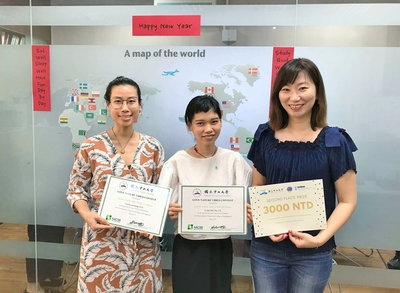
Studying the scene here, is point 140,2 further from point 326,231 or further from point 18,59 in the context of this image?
point 326,231

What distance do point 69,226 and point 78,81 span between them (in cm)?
99

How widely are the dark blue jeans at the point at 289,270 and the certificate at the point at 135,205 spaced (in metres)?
0.46

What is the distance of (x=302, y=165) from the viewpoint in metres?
1.25

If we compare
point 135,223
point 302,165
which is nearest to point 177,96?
point 135,223

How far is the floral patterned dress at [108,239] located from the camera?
1574mm

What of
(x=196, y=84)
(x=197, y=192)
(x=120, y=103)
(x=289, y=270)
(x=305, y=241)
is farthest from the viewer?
(x=196, y=84)

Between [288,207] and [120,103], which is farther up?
[120,103]

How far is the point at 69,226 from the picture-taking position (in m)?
2.17

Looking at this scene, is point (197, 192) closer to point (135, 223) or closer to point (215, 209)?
point (215, 209)

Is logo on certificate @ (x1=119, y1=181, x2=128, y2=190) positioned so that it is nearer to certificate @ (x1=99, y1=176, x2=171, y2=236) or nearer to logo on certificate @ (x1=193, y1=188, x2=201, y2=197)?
certificate @ (x1=99, y1=176, x2=171, y2=236)

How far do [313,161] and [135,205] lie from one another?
808mm

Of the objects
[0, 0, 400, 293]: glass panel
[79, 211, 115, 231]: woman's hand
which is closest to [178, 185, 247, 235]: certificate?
[79, 211, 115, 231]: woman's hand

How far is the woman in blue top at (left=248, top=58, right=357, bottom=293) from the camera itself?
124 cm

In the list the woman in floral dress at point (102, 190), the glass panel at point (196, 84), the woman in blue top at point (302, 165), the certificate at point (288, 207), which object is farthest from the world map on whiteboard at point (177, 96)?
the certificate at point (288, 207)
